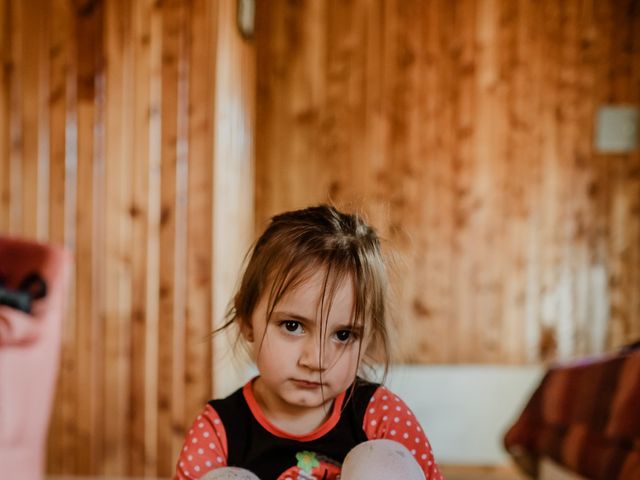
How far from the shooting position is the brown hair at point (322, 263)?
3.28ft

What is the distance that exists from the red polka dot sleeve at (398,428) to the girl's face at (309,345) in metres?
0.09

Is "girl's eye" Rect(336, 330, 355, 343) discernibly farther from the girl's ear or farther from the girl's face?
the girl's ear

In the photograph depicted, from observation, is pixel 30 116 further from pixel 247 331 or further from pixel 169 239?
pixel 247 331

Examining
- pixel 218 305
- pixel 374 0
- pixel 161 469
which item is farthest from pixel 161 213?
pixel 374 0

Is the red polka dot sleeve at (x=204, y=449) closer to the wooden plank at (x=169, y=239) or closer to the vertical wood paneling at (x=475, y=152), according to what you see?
the wooden plank at (x=169, y=239)

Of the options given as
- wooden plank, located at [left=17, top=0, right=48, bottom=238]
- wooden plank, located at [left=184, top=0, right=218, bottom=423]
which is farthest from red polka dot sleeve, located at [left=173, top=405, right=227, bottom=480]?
wooden plank, located at [left=17, top=0, right=48, bottom=238]

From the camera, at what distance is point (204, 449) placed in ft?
3.42

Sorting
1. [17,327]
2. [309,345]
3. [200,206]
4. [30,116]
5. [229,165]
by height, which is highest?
[30,116]

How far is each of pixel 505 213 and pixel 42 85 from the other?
2437 mm

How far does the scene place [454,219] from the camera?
12.7 ft

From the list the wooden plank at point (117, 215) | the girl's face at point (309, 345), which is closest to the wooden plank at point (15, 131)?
the wooden plank at point (117, 215)

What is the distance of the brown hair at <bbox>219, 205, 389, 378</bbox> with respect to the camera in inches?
39.3

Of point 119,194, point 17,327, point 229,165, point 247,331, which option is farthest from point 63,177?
point 247,331

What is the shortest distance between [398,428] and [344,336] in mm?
165
